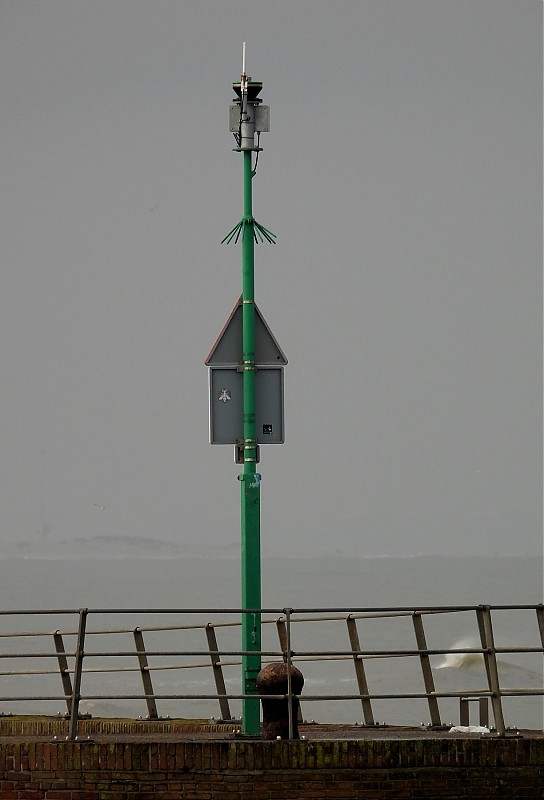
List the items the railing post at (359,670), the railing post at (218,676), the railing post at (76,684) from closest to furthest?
the railing post at (76,684) < the railing post at (359,670) < the railing post at (218,676)

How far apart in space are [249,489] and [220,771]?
8.82ft

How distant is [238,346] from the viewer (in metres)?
13.7

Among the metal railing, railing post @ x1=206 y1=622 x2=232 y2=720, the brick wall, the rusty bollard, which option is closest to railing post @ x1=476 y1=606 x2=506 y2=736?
the metal railing

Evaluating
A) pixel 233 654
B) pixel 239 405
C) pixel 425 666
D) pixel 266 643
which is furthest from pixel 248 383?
pixel 266 643

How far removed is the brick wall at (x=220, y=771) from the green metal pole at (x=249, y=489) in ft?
4.07

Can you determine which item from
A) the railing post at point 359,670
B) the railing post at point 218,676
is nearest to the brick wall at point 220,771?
the railing post at point 359,670

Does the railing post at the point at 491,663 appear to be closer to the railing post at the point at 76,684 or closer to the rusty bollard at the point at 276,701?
the rusty bollard at the point at 276,701

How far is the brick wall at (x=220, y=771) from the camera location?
1183cm

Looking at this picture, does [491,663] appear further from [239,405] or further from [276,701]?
[239,405]

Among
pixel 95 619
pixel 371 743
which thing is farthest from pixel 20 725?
pixel 95 619

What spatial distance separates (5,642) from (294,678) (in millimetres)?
60148

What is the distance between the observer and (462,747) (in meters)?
12.0

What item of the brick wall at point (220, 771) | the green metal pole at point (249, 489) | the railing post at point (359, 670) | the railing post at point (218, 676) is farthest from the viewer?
the railing post at point (218, 676)

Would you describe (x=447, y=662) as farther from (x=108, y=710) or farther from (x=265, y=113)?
(x=265, y=113)
